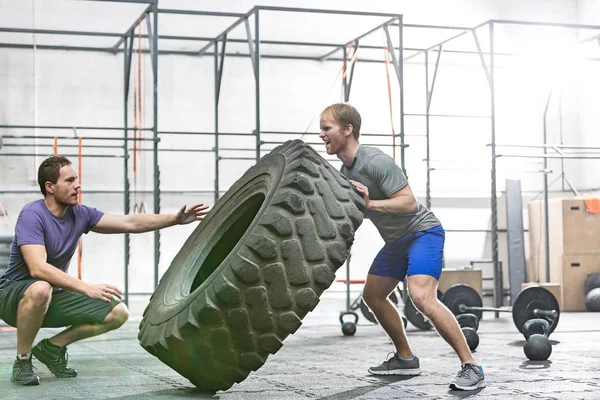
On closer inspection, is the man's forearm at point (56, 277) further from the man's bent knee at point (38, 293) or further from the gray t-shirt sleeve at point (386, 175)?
the gray t-shirt sleeve at point (386, 175)

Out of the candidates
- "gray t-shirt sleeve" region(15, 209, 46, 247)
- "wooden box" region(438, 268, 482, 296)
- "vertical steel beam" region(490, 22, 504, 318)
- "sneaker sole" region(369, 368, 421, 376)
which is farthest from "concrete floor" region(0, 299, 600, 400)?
"wooden box" region(438, 268, 482, 296)

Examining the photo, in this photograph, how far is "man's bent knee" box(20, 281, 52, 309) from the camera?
3.78 m

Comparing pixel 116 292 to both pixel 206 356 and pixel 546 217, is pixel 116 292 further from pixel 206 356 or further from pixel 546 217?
pixel 546 217

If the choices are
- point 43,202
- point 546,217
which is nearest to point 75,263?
point 546,217

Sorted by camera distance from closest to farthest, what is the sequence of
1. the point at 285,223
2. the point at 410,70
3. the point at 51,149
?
the point at 285,223, the point at 51,149, the point at 410,70

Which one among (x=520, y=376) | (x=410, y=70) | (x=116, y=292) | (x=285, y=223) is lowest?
(x=520, y=376)

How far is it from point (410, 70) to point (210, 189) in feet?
9.66

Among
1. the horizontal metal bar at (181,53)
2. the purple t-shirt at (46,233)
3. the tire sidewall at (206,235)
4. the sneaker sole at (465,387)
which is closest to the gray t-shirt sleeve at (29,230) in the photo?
the purple t-shirt at (46,233)

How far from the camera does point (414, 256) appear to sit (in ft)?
12.4

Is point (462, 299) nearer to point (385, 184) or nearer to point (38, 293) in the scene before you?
point (385, 184)

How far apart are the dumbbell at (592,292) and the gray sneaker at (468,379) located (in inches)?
240

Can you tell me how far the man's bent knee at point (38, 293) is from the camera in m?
3.78

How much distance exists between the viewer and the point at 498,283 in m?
8.45

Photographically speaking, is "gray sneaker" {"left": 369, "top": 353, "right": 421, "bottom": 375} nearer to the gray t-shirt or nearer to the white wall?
the gray t-shirt
